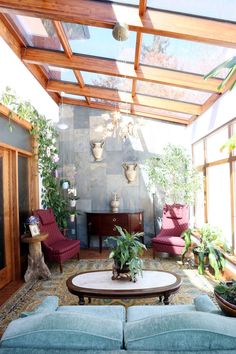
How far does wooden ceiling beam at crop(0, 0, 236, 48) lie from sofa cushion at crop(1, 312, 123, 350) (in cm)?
267

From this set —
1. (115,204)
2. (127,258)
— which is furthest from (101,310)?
(115,204)

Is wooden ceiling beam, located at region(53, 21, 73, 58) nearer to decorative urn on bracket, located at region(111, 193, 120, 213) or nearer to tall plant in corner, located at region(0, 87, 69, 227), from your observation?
tall plant in corner, located at region(0, 87, 69, 227)

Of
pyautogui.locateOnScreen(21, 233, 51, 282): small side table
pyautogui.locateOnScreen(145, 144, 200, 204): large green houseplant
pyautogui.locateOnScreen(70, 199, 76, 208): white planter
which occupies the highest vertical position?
pyautogui.locateOnScreen(145, 144, 200, 204): large green houseplant

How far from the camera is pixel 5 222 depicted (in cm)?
418

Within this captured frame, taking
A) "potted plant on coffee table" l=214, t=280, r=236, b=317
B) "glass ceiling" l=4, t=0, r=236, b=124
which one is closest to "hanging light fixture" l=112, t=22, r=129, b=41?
"glass ceiling" l=4, t=0, r=236, b=124

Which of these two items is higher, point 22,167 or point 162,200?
point 22,167

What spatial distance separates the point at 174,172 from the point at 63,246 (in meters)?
2.75

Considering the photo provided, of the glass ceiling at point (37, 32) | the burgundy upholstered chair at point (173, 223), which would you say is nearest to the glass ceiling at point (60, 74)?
the glass ceiling at point (37, 32)

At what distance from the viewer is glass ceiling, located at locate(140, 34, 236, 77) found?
3.22m

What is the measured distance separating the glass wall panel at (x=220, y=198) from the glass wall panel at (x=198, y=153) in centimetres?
48

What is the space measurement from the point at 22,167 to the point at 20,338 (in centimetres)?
403

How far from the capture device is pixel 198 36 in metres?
2.76

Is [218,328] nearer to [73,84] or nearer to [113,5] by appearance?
[113,5]

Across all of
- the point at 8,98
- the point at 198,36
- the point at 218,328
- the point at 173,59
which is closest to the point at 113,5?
the point at 198,36
